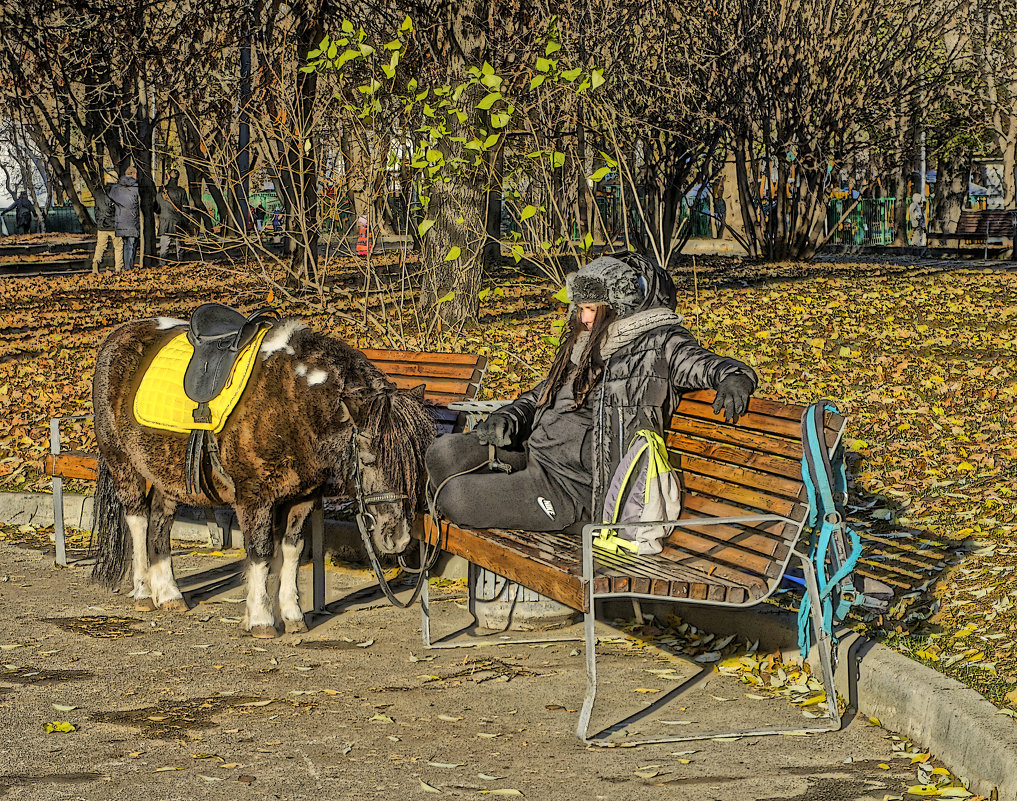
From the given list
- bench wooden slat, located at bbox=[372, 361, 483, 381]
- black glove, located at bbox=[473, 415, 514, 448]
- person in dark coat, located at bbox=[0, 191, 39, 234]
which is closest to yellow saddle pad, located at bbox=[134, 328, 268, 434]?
black glove, located at bbox=[473, 415, 514, 448]

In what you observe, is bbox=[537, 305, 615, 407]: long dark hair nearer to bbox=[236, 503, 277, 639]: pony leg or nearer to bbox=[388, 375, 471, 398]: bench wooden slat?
bbox=[236, 503, 277, 639]: pony leg

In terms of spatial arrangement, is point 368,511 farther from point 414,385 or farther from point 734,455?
point 414,385

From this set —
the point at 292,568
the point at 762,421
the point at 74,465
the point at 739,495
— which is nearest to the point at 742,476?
the point at 739,495

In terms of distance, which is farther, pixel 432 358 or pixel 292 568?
pixel 432 358

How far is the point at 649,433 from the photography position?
5.16m

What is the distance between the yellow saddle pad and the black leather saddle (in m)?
0.03

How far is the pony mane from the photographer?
18.5ft

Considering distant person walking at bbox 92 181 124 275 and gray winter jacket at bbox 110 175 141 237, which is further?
distant person walking at bbox 92 181 124 275

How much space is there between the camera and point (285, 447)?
5816mm

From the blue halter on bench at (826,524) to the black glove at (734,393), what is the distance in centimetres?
23

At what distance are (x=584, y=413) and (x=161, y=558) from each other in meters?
2.25

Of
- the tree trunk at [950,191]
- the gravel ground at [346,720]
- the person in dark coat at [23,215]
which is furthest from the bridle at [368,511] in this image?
the person in dark coat at [23,215]

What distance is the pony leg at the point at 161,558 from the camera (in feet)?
21.0

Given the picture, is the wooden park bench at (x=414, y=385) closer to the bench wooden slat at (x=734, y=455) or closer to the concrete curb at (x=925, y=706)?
the bench wooden slat at (x=734, y=455)
